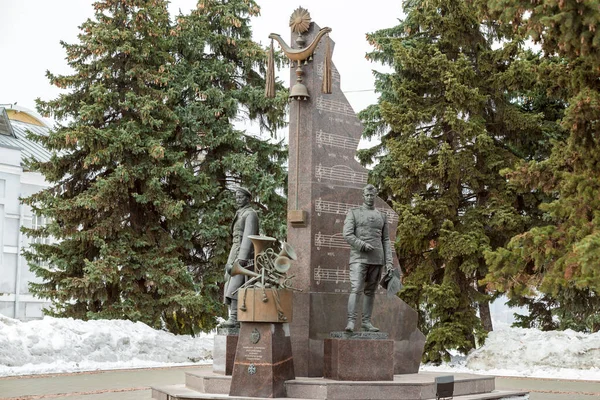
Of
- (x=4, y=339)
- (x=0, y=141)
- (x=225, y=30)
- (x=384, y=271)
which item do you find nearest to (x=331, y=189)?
(x=384, y=271)

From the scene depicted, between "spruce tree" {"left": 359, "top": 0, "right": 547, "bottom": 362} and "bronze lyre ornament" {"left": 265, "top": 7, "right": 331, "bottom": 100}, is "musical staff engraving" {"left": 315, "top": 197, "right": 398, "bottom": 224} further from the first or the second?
→ "spruce tree" {"left": 359, "top": 0, "right": 547, "bottom": 362}

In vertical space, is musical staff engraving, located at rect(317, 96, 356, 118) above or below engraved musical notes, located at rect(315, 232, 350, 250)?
above

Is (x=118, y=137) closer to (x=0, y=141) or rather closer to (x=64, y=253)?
(x=64, y=253)

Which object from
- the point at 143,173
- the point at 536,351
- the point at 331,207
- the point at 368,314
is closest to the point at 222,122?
the point at 143,173

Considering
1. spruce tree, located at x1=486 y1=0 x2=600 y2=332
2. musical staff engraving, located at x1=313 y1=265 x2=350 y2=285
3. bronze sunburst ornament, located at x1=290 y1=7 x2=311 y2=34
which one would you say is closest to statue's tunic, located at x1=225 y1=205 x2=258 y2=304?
musical staff engraving, located at x1=313 y1=265 x2=350 y2=285

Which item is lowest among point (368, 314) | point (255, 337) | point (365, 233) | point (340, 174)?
point (255, 337)

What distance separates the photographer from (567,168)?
14789mm

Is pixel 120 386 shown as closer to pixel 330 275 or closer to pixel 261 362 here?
pixel 330 275

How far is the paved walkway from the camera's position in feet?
40.3

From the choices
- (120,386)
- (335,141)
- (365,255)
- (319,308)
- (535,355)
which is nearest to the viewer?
(365,255)

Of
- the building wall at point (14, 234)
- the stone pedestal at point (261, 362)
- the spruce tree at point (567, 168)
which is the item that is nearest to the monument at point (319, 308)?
the stone pedestal at point (261, 362)

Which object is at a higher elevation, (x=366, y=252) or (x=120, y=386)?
(x=366, y=252)

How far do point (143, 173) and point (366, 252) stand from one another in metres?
11.0

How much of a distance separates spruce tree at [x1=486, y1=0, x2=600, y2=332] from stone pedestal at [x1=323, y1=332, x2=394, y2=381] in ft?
9.09
